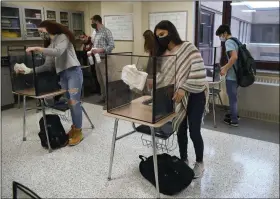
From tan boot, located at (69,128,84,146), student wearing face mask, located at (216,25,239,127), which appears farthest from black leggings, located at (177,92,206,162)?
tan boot, located at (69,128,84,146)

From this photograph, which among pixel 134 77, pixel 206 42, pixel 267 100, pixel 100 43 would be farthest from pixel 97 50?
pixel 267 100

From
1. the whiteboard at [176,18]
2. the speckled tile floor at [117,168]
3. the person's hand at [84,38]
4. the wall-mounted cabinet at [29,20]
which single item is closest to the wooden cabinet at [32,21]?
the wall-mounted cabinet at [29,20]

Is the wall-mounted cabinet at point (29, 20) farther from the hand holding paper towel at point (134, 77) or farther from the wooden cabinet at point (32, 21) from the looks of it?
the hand holding paper towel at point (134, 77)

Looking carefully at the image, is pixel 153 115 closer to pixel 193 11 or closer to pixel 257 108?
pixel 257 108

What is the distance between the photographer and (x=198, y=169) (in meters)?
1.37

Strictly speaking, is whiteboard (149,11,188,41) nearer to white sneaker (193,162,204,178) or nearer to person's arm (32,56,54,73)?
person's arm (32,56,54,73)

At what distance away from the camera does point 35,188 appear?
1.30 meters

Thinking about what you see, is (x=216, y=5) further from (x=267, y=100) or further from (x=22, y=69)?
(x=22, y=69)

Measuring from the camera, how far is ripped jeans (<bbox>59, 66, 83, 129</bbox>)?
5.78ft

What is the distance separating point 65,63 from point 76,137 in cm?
60

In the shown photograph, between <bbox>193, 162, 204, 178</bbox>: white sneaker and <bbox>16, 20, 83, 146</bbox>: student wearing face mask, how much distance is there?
966mm

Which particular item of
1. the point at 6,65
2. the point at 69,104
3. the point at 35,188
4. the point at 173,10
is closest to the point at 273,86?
the point at 35,188

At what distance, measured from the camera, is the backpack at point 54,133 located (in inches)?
68.7

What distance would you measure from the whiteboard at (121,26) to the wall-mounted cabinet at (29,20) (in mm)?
431
